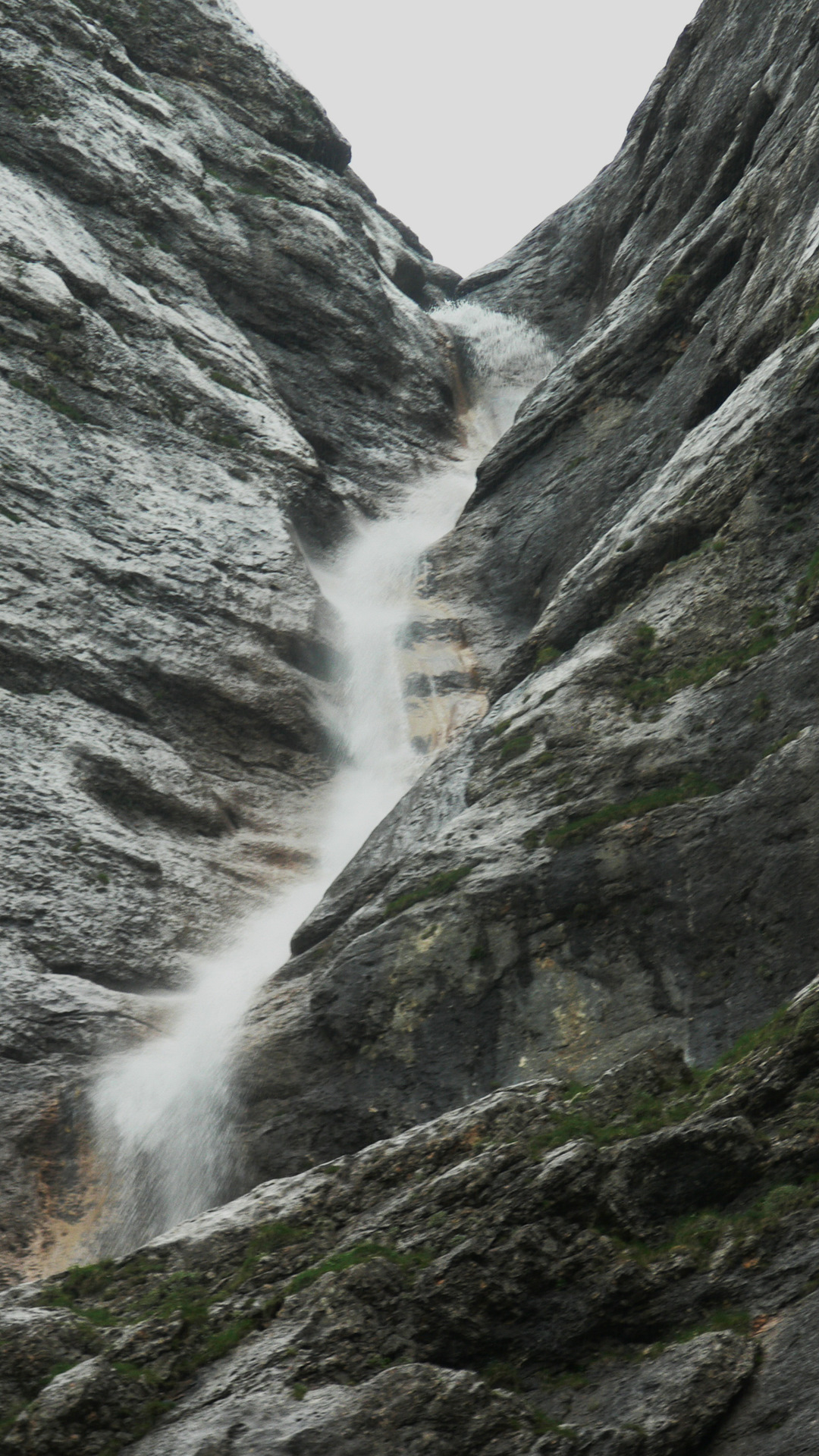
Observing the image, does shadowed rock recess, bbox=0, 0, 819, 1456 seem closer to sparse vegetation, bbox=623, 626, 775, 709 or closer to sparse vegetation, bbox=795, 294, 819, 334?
sparse vegetation, bbox=623, 626, 775, 709

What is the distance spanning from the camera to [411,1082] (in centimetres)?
1357

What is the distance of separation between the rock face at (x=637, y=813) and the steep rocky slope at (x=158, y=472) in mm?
3973

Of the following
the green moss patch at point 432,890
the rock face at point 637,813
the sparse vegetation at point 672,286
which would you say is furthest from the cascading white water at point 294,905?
the sparse vegetation at point 672,286

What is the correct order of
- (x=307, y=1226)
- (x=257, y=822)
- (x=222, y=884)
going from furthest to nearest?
(x=257, y=822)
(x=222, y=884)
(x=307, y=1226)

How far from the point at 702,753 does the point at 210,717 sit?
40.9 ft

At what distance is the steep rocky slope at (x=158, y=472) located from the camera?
64.4ft

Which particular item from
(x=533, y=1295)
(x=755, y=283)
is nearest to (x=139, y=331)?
→ (x=755, y=283)

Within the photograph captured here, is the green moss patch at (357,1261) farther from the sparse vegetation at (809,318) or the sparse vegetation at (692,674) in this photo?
the sparse vegetation at (809,318)

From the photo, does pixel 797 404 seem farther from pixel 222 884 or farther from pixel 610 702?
pixel 222 884

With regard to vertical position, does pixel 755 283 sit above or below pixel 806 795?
above

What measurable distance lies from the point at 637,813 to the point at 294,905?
9.00 metres

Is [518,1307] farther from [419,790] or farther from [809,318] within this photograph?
[809,318]

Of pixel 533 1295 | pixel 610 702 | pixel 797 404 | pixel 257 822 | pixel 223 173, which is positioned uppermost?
pixel 223 173

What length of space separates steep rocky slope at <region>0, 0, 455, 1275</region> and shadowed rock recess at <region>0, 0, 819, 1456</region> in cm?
11
